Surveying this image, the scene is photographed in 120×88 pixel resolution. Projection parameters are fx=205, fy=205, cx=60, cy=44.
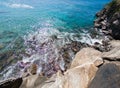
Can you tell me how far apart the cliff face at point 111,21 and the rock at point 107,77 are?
19.3 m

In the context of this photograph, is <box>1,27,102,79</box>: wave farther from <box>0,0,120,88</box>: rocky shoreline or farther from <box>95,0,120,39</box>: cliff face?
<box>95,0,120,39</box>: cliff face

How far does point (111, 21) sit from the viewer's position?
35344 mm

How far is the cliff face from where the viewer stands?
32.1 m

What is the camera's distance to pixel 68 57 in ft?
75.9

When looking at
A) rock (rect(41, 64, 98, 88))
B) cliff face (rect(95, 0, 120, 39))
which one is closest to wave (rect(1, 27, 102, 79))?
cliff face (rect(95, 0, 120, 39))

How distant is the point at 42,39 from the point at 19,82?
→ 12.6m

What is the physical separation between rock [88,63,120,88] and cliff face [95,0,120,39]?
1931 cm

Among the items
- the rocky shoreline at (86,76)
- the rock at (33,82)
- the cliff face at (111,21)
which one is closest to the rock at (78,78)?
the rocky shoreline at (86,76)

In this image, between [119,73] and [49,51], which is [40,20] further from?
[119,73]

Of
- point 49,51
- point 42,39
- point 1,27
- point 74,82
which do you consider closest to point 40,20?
point 1,27

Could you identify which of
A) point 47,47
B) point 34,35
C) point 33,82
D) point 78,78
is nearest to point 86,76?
point 78,78

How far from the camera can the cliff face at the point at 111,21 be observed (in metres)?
32.1

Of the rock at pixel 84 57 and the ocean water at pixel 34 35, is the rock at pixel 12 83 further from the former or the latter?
the rock at pixel 84 57

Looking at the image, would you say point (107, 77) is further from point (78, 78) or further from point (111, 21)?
point (111, 21)
